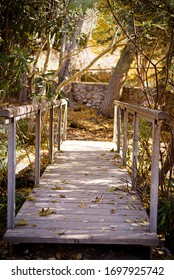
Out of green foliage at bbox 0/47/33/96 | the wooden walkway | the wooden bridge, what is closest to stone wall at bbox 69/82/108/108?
green foliage at bbox 0/47/33/96

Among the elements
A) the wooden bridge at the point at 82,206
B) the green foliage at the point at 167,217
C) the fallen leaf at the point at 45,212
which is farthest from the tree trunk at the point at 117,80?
the fallen leaf at the point at 45,212

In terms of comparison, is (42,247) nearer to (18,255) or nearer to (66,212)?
(18,255)

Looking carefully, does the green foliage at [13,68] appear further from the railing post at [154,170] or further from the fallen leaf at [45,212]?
the railing post at [154,170]

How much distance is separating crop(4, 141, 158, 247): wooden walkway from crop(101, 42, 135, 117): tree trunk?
631 cm

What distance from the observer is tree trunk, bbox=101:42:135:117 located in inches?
466

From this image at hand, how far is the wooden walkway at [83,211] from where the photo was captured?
3.28 meters

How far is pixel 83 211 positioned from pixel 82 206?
16 centimetres

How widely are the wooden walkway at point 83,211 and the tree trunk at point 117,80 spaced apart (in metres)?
6.31

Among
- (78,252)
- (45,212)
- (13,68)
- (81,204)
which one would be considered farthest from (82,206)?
(13,68)

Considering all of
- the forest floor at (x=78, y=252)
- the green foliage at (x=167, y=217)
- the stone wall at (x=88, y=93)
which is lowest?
the forest floor at (x=78, y=252)

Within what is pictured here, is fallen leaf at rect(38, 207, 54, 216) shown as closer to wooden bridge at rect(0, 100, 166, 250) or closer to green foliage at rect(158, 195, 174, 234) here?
wooden bridge at rect(0, 100, 166, 250)

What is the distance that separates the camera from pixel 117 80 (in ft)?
39.8

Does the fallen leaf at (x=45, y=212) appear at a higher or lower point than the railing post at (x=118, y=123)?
lower
